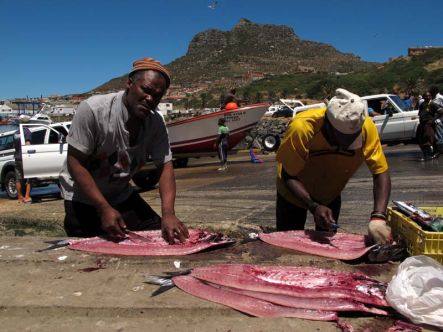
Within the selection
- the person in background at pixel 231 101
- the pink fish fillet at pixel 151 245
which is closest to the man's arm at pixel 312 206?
the pink fish fillet at pixel 151 245

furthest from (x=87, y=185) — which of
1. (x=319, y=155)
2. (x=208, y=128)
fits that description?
(x=208, y=128)

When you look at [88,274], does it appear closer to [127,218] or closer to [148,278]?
[148,278]

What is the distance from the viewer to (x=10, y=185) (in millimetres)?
14258

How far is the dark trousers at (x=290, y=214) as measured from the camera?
4.34 metres

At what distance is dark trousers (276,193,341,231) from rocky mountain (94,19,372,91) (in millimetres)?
122867

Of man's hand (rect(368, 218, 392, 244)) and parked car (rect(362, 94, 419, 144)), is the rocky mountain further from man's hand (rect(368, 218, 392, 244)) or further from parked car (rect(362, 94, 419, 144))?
man's hand (rect(368, 218, 392, 244))

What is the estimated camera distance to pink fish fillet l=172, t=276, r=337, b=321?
256cm

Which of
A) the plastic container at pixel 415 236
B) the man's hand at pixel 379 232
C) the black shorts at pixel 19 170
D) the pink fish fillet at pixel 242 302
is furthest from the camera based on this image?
the black shorts at pixel 19 170

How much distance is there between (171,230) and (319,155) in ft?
4.48

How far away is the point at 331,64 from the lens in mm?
136750

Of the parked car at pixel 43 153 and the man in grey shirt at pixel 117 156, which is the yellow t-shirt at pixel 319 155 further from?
the parked car at pixel 43 153

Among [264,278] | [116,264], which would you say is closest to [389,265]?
[264,278]

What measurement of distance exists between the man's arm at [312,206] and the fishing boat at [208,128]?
1309cm

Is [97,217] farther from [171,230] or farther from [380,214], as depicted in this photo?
[380,214]
